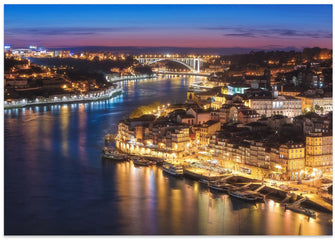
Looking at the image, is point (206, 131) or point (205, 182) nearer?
point (205, 182)

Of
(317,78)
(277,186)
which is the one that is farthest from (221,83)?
(277,186)

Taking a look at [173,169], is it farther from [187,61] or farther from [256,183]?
[187,61]

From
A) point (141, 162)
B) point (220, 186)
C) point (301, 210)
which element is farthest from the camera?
point (141, 162)

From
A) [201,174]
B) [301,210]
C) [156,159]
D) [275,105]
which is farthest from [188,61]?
[301,210]

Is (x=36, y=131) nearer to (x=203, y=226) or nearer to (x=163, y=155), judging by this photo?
(x=163, y=155)

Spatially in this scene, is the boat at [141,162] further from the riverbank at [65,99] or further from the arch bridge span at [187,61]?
the arch bridge span at [187,61]

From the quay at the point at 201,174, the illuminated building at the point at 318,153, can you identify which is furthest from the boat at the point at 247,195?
the illuminated building at the point at 318,153

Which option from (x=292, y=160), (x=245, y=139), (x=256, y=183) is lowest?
(x=256, y=183)
